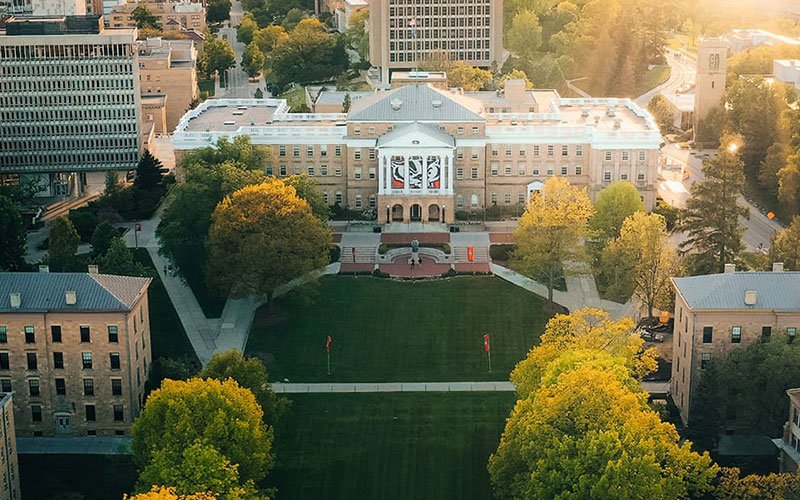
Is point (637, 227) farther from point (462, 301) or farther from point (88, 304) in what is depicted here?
point (88, 304)

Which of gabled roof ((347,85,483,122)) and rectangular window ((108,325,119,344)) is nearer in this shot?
rectangular window ((108,325,119,344))

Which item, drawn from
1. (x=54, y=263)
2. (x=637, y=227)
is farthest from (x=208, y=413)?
(x=637, y=227)

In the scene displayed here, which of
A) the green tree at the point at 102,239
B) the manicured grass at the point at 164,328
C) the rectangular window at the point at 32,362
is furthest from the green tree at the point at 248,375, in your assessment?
the green tree at the point at 102,239

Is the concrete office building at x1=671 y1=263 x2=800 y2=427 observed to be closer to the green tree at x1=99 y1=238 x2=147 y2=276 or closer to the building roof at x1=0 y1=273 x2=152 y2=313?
the building roof at x1=0 y1=273 x2=152 y2=313

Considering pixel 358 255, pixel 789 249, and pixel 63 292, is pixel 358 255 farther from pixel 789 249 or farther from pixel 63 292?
pixel 63 292

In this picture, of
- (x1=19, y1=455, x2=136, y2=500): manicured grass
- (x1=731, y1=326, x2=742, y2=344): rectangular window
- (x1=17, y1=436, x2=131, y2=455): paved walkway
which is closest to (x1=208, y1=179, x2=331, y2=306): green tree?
(x1=17, y1=436, x2=131, y2=455): paved walkway

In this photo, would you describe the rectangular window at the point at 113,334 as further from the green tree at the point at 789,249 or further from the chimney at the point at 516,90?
the chimney at the point at 516,90

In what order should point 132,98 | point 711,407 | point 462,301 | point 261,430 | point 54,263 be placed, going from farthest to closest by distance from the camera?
point 132,98 → point 462,301 → point 54,263 → point 711,407 → point 261,430
